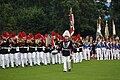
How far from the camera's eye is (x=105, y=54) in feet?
110

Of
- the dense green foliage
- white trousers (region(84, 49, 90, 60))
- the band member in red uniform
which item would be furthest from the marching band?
the dense green foliage

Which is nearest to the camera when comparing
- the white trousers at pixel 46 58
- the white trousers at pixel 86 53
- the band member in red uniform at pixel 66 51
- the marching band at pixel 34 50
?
the band member in red uniform at pixel 66 51

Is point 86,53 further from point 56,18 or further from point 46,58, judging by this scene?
point 56,18

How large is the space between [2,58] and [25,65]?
2.78 metres

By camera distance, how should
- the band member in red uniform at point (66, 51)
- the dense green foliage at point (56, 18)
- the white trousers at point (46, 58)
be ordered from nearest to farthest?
the band member in red uniform at point (66, 51), the white trousers at point (46, 58), the dense green foliage at point (56, 18)

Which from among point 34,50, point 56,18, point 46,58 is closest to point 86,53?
point 46,58

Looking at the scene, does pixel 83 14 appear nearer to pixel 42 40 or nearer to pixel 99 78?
pixel 42 40

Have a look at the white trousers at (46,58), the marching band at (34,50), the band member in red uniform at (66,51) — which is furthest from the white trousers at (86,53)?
the band member in red uniform at (66,51)

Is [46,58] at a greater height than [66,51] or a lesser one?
lesser

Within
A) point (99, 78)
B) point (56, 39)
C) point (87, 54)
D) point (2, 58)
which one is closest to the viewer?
point (99, 78)

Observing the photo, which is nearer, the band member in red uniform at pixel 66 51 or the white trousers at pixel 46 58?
the band member in red uniform at pixel 66 51

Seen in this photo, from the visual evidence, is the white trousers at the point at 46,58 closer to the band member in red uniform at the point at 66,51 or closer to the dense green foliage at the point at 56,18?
the band member in red uniform at the point at 66,51

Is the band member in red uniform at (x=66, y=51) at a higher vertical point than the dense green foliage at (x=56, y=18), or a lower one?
lower

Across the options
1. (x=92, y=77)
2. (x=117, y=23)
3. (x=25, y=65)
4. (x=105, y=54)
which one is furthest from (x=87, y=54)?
(x=117, y=23)
